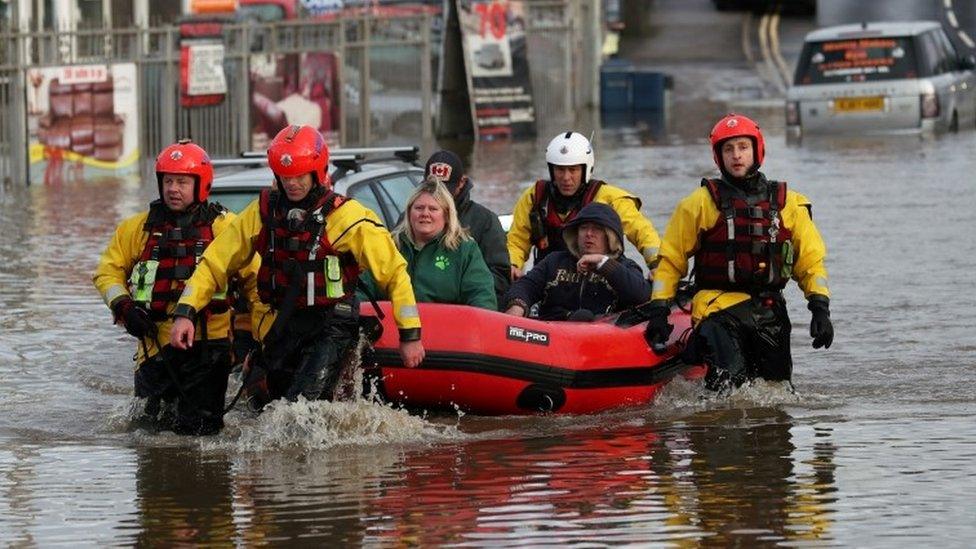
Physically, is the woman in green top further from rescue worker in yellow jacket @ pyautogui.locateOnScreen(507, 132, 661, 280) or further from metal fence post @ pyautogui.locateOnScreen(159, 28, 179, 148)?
metal fence post @ pyautogui.locateOnScreen(159, 28, 179, 148)

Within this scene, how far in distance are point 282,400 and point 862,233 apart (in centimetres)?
1104

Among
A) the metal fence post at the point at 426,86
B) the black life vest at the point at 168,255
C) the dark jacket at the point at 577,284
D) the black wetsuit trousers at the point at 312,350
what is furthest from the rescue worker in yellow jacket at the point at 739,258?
the metal fence post at the point at 426,86

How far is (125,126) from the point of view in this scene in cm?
2825

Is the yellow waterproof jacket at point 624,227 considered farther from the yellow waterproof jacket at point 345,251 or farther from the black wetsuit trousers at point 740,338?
the yellow waterproof jacket at point 345,251

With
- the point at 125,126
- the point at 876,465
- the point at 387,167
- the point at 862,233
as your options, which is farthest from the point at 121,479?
the point at 125,126

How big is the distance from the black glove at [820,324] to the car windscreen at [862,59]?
796 inches

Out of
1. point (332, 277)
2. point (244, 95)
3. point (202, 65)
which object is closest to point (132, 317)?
point (332, 277)

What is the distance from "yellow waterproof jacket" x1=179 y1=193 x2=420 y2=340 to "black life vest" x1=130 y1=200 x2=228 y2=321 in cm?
36

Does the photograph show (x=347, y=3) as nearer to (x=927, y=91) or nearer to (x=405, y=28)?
(x=405, y=28)

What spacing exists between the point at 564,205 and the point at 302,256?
11.0ft

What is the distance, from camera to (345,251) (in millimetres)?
10219

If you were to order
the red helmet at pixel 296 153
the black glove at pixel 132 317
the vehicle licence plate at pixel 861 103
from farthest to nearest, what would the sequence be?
the vehicle licence plate at pixel 861 103, the black glove at pixel 132 317, the red helmet at pixel 296 153

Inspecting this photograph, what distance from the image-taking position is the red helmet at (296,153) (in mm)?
10117

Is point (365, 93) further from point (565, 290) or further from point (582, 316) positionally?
point (582, 316)
